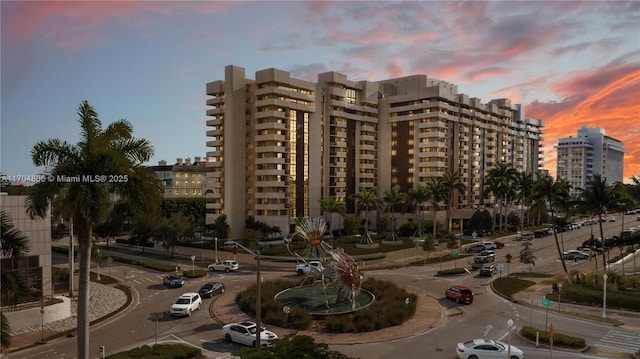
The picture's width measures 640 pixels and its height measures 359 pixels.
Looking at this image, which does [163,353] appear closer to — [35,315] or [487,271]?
[35,315]

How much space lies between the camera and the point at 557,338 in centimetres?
3319

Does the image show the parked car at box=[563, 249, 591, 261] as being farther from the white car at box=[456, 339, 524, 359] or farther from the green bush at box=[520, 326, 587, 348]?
the white car at box=[456, 339, 524, 359]

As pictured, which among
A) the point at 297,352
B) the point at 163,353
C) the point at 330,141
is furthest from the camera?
the point at 330,141

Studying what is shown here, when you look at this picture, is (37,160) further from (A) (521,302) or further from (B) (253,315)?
(A) (521,302)

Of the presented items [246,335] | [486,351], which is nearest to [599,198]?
[486,351]

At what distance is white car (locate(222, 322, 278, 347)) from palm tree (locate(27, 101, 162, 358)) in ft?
43.3

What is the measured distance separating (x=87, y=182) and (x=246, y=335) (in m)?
17.8

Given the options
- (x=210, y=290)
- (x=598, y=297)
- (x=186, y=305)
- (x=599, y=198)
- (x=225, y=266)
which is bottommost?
(x=225, y=266)

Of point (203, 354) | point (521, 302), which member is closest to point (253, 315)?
point (203, 354)

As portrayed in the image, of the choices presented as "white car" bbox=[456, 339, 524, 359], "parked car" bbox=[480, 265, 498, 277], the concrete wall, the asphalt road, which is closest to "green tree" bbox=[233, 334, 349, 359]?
the asphalt road

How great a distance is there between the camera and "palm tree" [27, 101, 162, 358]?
2078 cm

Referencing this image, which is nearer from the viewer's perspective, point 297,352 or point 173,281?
point 297,352

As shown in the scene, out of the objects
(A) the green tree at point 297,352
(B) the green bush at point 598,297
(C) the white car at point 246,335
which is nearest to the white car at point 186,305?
(C) the white car at point 246,335

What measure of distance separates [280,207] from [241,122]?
21.8 metres
